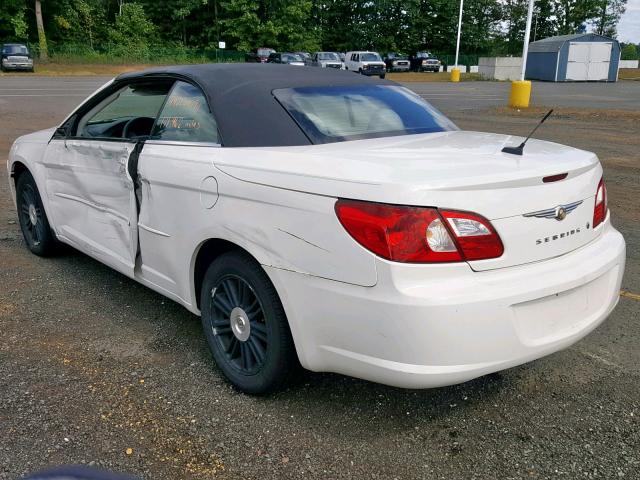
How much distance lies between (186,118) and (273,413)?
5.46 ft

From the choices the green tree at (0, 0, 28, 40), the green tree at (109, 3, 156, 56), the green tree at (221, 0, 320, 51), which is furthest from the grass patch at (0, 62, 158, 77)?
the green tree at (221, 0, 320, 51)

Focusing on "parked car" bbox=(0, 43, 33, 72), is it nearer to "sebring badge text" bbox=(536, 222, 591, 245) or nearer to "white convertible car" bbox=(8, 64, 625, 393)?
"white convertible car" bbox=(8, 64, 625, 393)

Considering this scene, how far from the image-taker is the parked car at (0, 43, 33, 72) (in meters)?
37.7

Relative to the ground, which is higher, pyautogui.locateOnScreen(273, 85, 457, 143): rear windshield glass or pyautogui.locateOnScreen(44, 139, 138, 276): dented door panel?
pyautogui.locateOnScreen(273, 85, 457, 143): rear windshield glass

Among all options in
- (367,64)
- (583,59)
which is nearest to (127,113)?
(367,64)

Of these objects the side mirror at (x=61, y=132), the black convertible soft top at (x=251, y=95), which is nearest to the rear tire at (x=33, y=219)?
the side mirror at (x=61, y=132)

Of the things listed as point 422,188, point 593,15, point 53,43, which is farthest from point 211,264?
point 593,15

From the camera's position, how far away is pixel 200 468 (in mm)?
2512

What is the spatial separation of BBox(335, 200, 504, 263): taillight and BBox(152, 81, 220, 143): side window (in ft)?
3.64

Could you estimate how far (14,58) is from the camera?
37781 mm

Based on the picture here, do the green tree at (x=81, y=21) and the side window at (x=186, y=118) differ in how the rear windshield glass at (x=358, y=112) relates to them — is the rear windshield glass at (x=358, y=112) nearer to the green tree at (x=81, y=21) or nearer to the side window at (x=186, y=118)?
the side window at (x=186, y=118)

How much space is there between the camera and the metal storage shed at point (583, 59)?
42.9 metres

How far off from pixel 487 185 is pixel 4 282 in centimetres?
377

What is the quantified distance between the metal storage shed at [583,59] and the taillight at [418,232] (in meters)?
45.1
